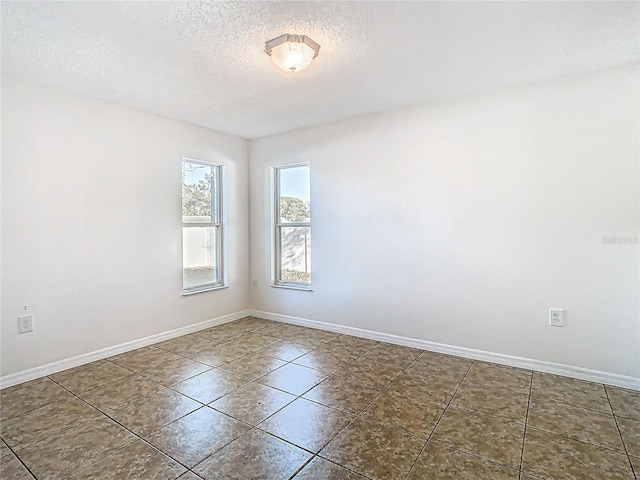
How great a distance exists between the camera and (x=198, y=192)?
4.23 metres

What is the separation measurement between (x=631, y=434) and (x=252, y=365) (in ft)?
8.63

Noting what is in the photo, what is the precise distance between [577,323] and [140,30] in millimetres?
3747

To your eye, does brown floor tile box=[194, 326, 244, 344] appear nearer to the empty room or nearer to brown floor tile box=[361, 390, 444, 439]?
the empty room

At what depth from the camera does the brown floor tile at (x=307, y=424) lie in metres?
2.01

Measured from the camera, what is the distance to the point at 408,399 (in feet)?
8.11

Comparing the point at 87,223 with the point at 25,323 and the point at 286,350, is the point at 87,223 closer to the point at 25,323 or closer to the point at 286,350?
the point at 25,323

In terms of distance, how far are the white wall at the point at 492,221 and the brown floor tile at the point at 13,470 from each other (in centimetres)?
288

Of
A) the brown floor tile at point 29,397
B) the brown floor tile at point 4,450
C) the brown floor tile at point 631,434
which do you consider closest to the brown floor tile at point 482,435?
the brown floor tile at point 631,434

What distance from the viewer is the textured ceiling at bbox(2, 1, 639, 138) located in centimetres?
196

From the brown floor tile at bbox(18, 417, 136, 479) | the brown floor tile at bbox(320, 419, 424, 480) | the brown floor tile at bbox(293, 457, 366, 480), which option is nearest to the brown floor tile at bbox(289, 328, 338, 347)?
the brown floor tile at bbox(320, 419, 424, 480)

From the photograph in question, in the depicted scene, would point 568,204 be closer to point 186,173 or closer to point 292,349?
point 292,349

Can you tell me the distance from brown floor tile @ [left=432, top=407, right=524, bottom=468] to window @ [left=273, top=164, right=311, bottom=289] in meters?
2.46

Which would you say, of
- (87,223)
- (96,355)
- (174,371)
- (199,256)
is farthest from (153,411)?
(199,256)

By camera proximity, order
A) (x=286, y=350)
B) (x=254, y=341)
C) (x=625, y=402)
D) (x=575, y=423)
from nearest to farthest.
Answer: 1. (x=575, y=423)
2. (x=625, y=402)
3. (x=286, y=350)
4. (x=254, y=341)
